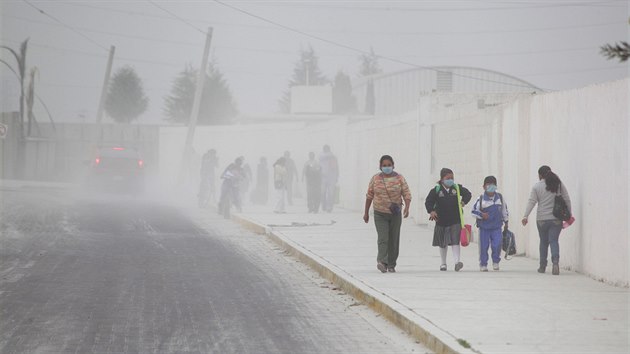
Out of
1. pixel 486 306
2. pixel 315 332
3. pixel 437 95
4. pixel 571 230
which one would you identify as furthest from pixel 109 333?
pixel 437 95

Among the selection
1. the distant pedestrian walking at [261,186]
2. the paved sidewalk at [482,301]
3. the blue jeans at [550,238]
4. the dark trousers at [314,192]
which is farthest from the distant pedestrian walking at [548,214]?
the distant pedestrian walking at [261,186]

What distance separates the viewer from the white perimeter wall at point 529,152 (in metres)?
14.7

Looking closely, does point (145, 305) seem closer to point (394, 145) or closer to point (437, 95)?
point (437, 95)

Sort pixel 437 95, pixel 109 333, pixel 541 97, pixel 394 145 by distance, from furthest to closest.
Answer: pixel 394 145, pixel 437 95, pixel 541 97, pixel 109 333

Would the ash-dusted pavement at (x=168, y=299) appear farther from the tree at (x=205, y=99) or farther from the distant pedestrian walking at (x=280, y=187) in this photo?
the tree at (x=205, y=99)

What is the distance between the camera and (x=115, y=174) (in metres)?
43.7

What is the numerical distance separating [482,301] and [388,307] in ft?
3.97

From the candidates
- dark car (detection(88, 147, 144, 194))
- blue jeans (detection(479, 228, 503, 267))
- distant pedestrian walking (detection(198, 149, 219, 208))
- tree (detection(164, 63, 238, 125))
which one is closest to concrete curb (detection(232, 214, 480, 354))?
blue jeans (detection(479, 228, 503, 267))

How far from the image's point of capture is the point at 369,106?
282 ft

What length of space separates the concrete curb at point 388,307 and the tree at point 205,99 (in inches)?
3929

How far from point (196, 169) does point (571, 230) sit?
39.8 meters

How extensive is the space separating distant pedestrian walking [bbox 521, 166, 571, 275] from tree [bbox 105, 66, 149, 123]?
11317 centimetres

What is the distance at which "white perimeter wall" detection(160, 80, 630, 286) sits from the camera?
1474cm

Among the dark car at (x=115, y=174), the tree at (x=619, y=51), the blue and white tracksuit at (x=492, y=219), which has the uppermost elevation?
the tree at (x=619, y=51)
